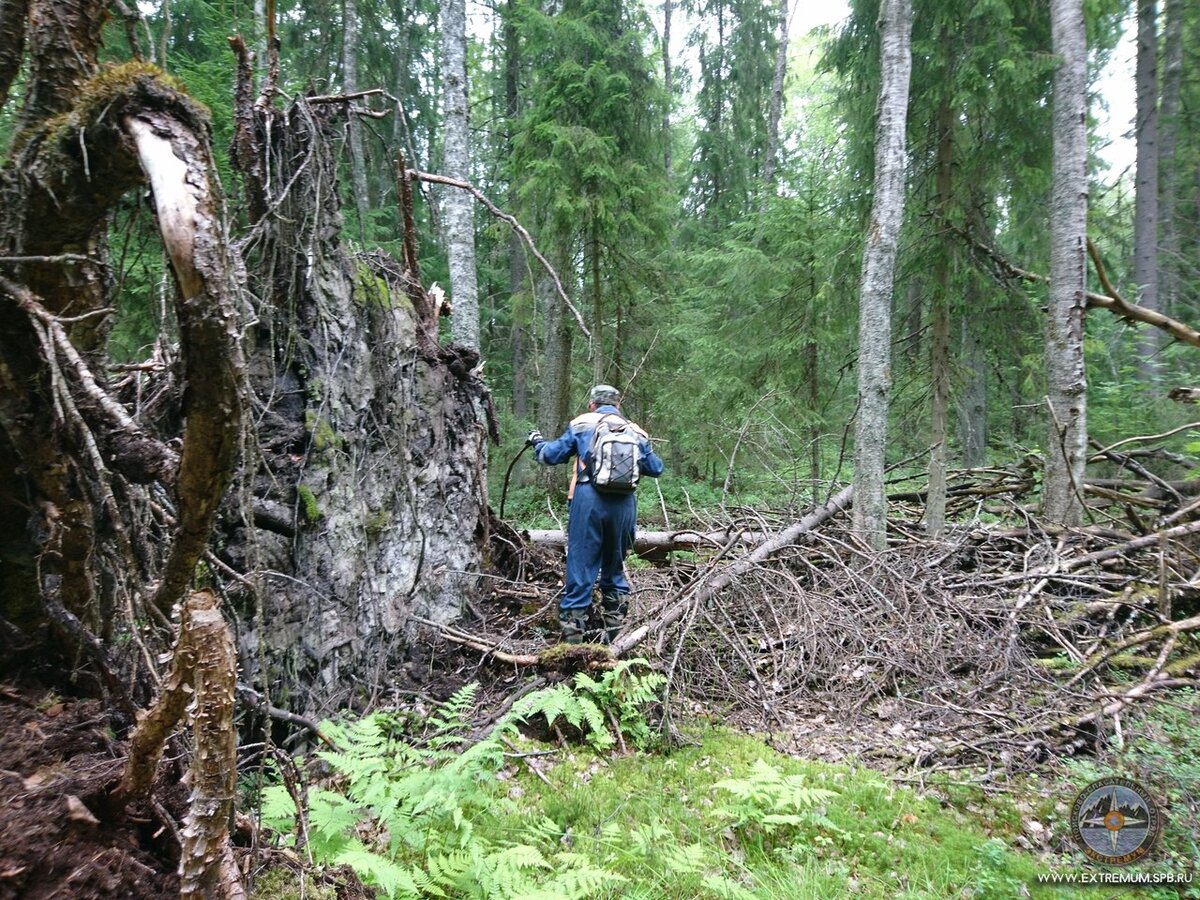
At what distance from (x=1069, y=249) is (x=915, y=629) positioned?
13.2ft

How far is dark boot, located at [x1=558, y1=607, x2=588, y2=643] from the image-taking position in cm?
530

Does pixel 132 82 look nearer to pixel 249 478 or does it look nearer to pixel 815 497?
pixel 249 478

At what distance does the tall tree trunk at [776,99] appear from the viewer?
16016 millimetres

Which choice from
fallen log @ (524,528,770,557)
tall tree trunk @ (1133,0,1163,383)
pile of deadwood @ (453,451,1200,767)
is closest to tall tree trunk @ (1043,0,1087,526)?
pile of deadwood @ (453,451,1200,767)

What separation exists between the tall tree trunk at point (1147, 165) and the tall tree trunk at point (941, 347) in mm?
7322

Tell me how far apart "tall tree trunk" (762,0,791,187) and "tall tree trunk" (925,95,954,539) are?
8.79 metres

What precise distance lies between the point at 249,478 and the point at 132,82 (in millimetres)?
1193

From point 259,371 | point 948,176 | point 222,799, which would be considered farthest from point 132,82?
point 948,176

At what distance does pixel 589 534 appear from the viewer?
5355 millimetres

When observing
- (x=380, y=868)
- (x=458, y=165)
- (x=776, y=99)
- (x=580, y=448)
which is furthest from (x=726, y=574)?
(x=776, y=99)

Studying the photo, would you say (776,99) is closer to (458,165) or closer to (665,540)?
(458,165)

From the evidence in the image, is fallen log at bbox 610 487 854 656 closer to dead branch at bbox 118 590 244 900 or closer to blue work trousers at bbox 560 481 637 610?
blue work trousers at bbox 560 481 637 610

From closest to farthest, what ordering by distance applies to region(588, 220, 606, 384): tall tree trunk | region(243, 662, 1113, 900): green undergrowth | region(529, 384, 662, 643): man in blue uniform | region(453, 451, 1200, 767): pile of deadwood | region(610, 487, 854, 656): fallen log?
1. region(243, 662, 1113, 900): green undergrowth
2. region(453, 451, 1200, 767): pile of deadwood
3. region(610, 487, 854, 656): fallen log
4. region(529, 384, 662, 643): man in blue uniform
5. region(588, 220, 606, 384): tall tree trunk

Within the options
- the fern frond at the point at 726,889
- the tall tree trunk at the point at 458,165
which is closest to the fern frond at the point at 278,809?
the fern frond at the point at 726,889
